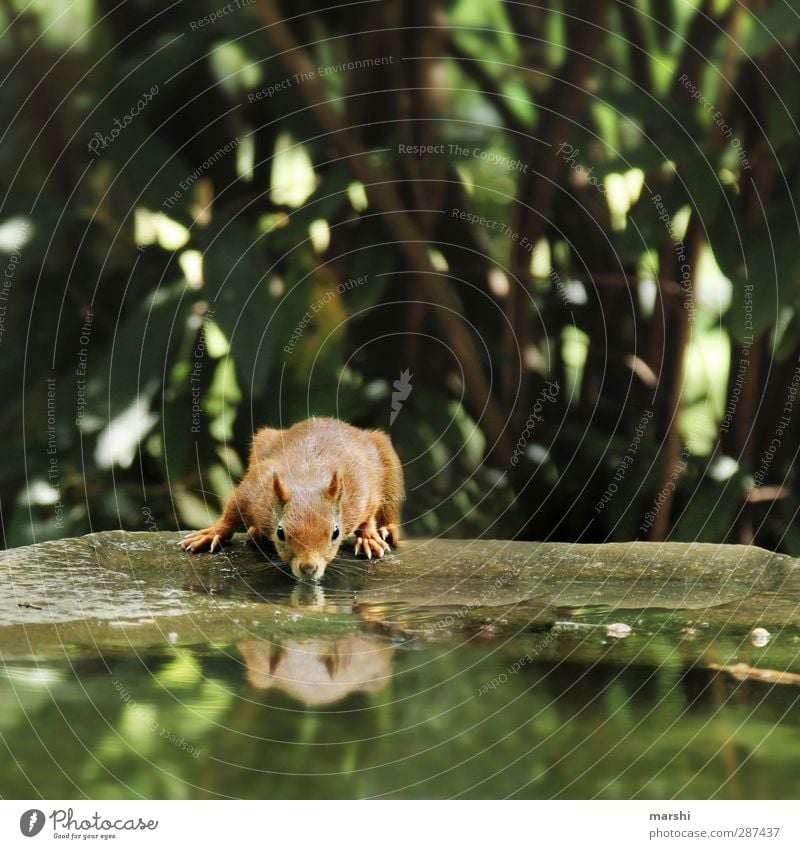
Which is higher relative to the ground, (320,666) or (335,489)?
(335,489)

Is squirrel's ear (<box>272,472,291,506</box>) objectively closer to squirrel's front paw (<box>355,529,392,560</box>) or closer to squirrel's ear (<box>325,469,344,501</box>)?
squirrel's ear (<box>325,469,344,501</box>)

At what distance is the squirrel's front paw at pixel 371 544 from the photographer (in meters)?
1.95

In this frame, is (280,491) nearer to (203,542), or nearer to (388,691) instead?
(203,542)

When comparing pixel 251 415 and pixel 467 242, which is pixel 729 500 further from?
pixel 251 415

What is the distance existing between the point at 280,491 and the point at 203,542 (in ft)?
0.64

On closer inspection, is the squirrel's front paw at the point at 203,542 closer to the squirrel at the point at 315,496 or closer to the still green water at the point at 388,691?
the squirrel at the point at 315,496

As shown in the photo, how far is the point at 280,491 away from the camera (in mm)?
1812

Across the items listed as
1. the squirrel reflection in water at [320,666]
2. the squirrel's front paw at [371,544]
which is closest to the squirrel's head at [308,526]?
the squirrel's front paw at [371,544]

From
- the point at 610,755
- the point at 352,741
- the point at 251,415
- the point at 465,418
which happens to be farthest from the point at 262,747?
the point at 465,418

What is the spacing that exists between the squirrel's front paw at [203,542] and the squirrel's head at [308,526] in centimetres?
12

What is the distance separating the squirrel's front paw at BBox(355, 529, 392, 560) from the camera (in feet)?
6.40

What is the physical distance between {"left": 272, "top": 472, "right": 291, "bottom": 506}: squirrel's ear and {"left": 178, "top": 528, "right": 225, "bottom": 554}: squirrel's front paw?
167 mm

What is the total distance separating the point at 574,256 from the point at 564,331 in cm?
16

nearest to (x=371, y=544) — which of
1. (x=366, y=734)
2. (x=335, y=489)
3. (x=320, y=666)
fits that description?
(x=335, y=489)
